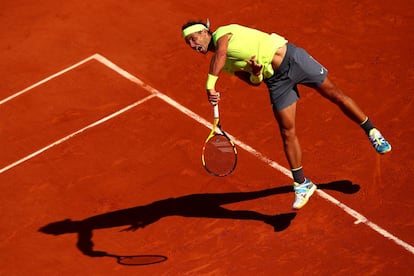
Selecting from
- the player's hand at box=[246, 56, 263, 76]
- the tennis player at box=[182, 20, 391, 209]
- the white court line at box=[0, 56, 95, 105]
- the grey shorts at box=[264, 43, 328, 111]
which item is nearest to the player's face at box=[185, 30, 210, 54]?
the tennis player at box=[182, 20, 391, 209]

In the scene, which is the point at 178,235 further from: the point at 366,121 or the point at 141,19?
the point at 141,19

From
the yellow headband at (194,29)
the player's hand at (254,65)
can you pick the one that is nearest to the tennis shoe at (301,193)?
the player's hand at (254,65)

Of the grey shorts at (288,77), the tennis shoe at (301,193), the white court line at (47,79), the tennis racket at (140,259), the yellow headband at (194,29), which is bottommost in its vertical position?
the white court line at (47,79)

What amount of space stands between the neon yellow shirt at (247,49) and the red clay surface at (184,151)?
6.52ft

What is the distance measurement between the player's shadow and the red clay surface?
0.06 feet

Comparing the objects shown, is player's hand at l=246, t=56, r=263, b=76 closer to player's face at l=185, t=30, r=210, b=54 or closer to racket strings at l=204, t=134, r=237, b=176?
player's face at l=185, t=30, r=210, b=54

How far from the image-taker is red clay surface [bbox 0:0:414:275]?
1167 centimetres

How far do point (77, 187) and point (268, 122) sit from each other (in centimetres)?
283

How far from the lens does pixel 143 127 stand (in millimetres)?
14008

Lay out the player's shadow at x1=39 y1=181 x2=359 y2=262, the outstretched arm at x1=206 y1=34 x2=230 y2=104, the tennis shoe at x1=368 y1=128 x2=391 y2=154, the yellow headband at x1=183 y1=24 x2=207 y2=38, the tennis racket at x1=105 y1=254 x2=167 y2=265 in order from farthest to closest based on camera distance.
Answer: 1. the player's shadow at x1=39 y1=181 x2=359 y2=262
2. the tennis shoe at x1=368 y1=128 x2=391 y2=154
3. the tennis racket at x1=105 y1=254 x2=167 y2=265
4. the yellow headband at x1=183 y1=24 x2=207 y2=38
5. the outstretched arm at x1=206 y1=34 x2=230 y2=104

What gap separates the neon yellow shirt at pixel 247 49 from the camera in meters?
11.0

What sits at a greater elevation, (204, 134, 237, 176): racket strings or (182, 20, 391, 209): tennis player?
(182, 20, 391, 209): tennis player

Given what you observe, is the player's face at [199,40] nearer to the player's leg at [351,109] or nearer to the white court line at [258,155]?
the player's leg at [351,109]

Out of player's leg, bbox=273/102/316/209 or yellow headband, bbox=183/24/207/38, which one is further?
player's leg, bbox=273/102/316/209
